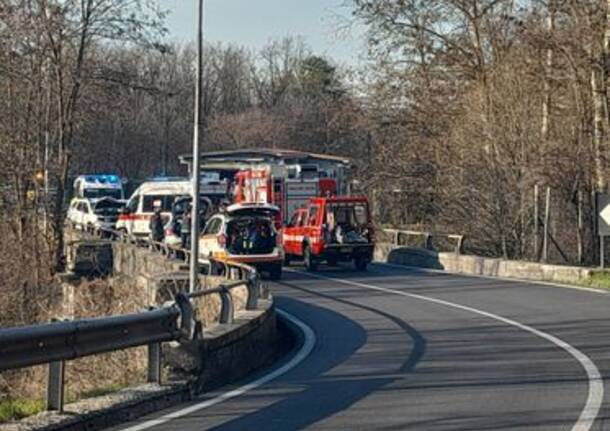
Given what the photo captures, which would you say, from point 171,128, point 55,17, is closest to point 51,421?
point 55,17

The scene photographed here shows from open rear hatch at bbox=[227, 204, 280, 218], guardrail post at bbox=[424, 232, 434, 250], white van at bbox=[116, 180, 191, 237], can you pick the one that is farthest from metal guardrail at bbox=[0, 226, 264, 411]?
white van at bbox=[116, 180, 191, 237]

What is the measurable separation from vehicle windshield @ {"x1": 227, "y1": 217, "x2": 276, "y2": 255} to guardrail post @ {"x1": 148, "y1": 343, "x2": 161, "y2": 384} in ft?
62.3

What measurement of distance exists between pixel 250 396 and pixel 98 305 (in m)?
10.6

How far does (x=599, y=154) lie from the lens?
3253cm

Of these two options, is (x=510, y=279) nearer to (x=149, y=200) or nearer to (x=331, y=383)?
(x=331, y=383)

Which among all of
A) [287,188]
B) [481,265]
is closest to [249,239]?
[481,265]

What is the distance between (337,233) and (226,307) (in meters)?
19.7

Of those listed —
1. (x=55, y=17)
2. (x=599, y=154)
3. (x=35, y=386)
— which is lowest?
(x=35, y=386)

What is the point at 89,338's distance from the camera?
10.1 meters

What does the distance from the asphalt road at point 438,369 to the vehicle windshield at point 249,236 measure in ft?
20.3

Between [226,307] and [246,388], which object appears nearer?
[246,388]

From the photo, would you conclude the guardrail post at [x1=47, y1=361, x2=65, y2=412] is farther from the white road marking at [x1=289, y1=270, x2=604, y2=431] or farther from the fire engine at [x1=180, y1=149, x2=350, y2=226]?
the fire engine at [x1=180, y1=149, x2=350, y2=226]

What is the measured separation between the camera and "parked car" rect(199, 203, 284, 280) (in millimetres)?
30438

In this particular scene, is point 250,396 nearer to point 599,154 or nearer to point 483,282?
point 483,282
